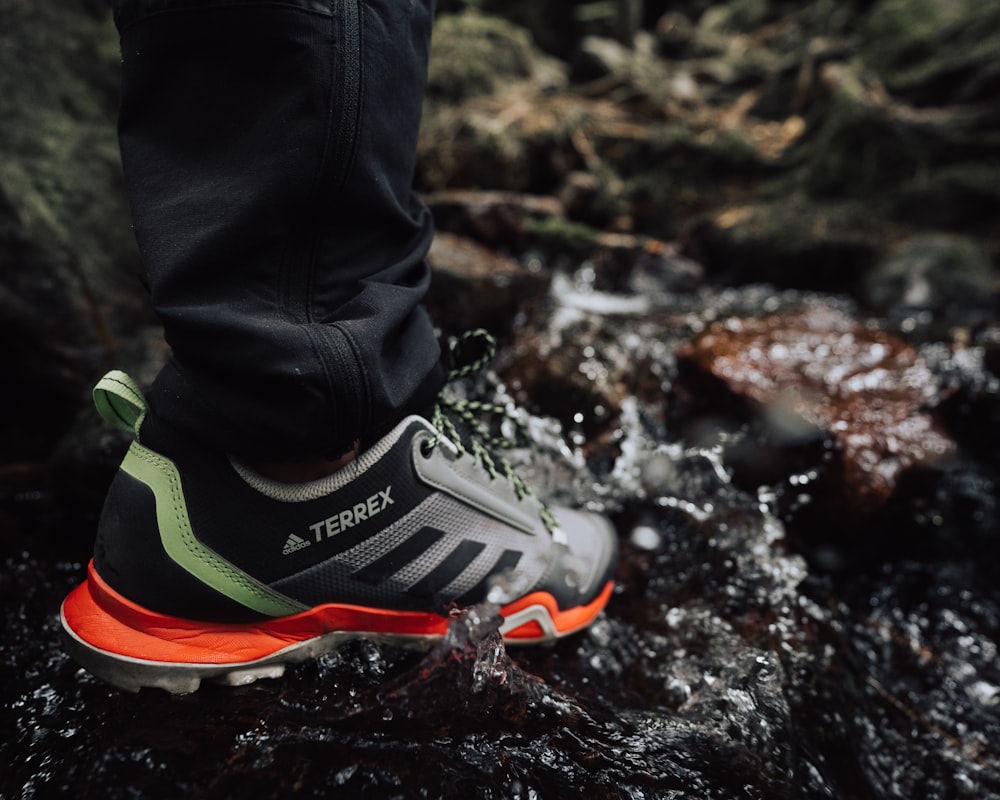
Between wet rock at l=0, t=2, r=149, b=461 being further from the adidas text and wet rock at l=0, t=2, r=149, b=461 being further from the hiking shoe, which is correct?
the adidas text

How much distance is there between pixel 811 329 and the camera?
8.24 feet

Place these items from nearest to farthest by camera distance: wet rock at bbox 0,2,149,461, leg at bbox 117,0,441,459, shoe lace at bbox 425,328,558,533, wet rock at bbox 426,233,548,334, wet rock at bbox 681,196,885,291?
leg at bbox 117,0,441,459 → shoe lace at bbox 425,328,558,533 → wet rock at bbox 0,2,149,461 → wet rock at bbox 426,233,548,334 → wet rock at bbox 681,196,885,291

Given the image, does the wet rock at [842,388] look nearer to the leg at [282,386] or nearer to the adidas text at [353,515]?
the leg at [282,386]

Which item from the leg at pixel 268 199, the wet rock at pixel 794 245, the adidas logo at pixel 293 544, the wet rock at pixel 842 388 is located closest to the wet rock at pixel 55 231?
the adidas logo at pixel 293 544

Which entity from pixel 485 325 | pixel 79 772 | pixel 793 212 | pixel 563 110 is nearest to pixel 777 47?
pixel 563 110

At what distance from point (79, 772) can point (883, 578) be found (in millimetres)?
2245

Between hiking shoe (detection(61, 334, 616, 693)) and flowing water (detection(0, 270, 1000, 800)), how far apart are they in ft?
0.22

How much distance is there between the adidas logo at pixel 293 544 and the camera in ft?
3.25

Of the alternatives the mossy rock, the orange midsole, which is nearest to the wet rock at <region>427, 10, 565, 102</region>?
the mossy rock

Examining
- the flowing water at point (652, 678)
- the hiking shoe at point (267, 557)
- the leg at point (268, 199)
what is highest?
the leg at point (268, 199)

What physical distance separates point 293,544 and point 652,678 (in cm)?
86

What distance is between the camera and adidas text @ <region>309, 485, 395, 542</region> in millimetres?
1001

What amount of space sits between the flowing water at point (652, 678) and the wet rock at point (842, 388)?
117mm

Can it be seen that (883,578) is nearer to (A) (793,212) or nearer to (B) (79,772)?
(B) (79,772)
